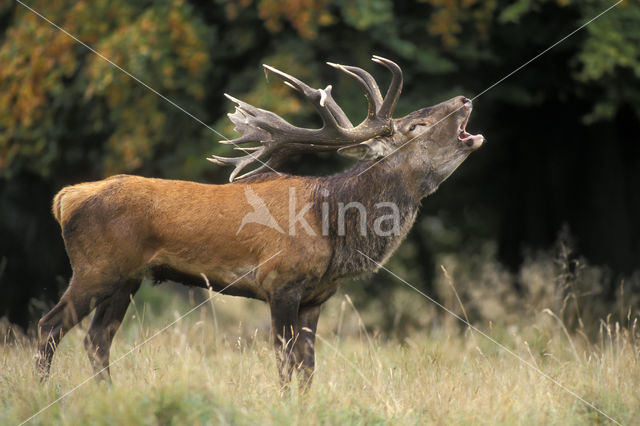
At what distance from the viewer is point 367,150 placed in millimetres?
6180

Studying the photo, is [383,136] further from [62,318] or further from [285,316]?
[62,318]

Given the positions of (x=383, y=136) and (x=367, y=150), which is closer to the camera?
(x=367, y=150)

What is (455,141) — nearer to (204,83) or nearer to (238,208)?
(238,208)

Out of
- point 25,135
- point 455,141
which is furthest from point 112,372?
point 25,135

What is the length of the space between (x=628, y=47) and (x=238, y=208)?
17.8ft

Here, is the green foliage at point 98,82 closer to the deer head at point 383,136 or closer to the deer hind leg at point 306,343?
the deer head at point 383,136

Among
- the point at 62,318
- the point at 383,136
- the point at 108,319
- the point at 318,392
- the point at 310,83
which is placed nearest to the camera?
the point at 318,392

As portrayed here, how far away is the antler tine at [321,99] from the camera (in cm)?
604

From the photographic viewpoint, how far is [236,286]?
5.66m

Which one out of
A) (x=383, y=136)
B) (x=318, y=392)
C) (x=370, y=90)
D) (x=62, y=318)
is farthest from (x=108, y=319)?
(x=370, y=90)

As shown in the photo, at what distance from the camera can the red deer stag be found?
18.0 feet

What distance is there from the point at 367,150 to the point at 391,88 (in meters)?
0.53

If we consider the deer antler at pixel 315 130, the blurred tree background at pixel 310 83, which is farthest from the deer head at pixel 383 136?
the blurred tree background at pixel 310 83

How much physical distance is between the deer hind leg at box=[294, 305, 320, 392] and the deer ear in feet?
4.00
